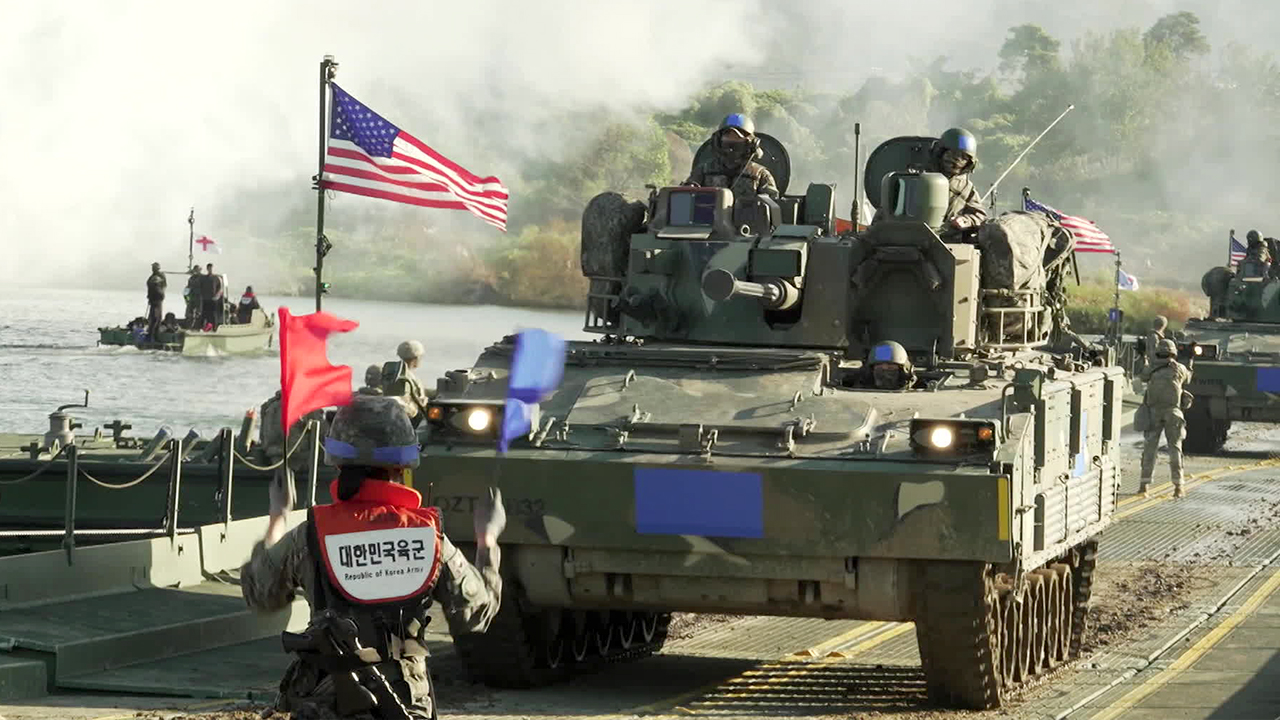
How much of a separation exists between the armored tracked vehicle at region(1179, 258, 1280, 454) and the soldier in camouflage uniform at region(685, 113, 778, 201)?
13.1 m

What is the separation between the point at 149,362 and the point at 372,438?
23.6 meters

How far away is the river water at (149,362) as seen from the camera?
24.3 meters

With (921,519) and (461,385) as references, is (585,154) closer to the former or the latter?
(461,385)

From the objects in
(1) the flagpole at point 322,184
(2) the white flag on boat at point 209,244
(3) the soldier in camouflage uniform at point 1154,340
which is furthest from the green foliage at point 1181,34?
(1) the flagpole at point 322,184

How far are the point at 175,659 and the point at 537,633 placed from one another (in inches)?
81.5

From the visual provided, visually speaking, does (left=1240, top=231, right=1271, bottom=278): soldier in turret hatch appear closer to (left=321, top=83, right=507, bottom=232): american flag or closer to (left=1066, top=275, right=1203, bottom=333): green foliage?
→ (left=321, top=83, right=507, bottom=232): american flag

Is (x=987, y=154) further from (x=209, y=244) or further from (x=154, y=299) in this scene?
(x=154, y=299)

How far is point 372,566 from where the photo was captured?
6156 mm

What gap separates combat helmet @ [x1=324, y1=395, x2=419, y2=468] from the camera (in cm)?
623

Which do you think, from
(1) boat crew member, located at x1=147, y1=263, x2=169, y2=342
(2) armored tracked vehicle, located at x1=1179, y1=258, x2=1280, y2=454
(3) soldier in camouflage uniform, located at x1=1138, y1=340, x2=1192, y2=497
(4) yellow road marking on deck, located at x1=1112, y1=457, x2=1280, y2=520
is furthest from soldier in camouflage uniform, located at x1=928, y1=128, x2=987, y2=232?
(1) boat crew member, located at x1=147, y1=263, x2=169, y2=342

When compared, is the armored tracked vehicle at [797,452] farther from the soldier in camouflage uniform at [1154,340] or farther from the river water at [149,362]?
the river water at [149,362]

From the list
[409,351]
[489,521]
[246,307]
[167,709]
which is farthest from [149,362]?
[489,521]

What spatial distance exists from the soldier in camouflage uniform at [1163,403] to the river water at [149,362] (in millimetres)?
5896

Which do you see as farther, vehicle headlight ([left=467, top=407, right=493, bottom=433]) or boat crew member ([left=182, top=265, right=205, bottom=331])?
boat crew member ([left=182, top=265, right=205, bottom=331])
